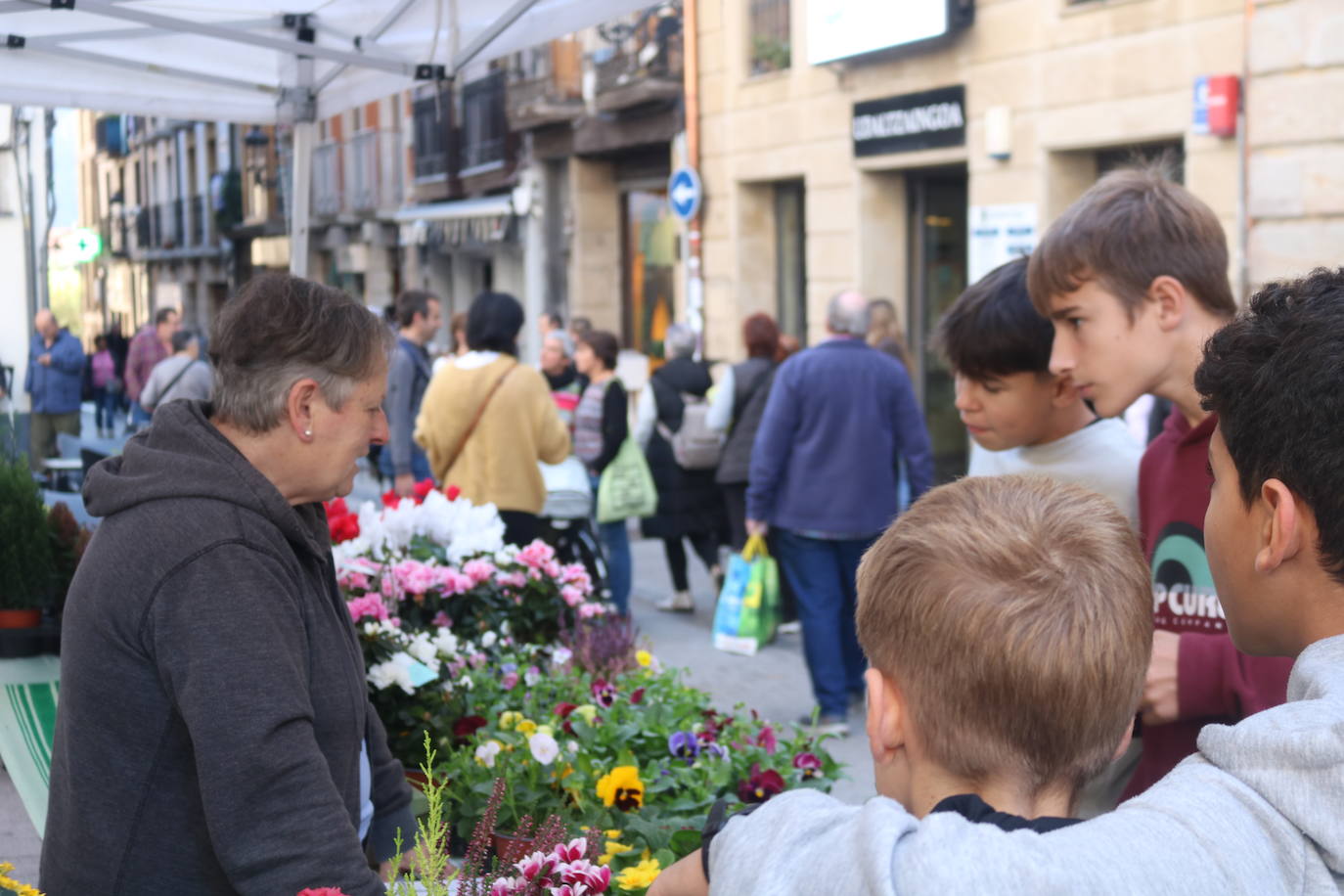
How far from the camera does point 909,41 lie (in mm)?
12383

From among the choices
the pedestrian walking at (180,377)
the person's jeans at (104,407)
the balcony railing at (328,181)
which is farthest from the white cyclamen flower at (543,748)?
the balcony railing at (328,181)

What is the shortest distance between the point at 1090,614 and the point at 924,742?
19cm

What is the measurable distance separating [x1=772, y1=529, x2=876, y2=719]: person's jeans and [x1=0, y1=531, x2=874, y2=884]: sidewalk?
9.1 inches

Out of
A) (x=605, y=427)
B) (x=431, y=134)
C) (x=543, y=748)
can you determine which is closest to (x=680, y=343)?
(x=605, y=427)

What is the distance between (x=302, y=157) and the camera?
5086 mm

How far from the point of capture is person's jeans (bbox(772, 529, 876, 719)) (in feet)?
20.3

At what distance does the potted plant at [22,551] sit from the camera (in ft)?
11.3

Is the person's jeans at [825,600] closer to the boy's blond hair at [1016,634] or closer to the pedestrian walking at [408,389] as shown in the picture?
the pedestrian walking at [408,389]

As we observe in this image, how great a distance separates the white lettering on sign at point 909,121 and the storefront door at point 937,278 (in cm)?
59

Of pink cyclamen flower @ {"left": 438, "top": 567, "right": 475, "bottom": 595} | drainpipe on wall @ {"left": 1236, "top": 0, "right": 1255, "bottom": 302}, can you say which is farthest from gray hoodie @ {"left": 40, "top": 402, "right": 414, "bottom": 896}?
drainpipe on wall @ {"left": 1236, "top": 0, "right": 1255, "bottom": 302}

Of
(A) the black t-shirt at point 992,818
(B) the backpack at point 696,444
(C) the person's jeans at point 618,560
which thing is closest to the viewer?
(A) the black t-shirt at point 992,818

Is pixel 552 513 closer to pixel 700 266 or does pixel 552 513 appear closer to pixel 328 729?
pixel 328 729

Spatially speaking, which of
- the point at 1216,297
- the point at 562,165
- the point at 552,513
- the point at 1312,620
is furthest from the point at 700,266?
the point at 1312,620

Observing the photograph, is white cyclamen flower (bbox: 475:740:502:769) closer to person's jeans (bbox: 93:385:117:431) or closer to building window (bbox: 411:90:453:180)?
person's jeans (bbox: 93:385:117:431)
